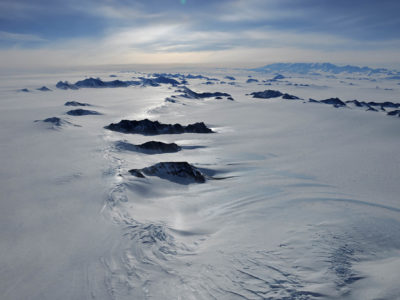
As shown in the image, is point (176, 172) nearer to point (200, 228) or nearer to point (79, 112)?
point (200, 228)

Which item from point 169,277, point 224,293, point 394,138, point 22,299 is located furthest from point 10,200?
point 394,138

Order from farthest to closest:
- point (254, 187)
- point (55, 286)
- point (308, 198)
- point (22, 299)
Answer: point (254, 187) < point (308, 198) < point (55, 286) < point (22, 299)

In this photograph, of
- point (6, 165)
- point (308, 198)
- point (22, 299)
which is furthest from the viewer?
point (6, 165)

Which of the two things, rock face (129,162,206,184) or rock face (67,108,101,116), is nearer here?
rock face (129,162,206,184)

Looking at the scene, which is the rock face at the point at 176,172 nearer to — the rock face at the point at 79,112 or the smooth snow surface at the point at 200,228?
the smooth snow surface at the point at 200,228

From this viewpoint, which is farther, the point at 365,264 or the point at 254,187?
the point at 254,187

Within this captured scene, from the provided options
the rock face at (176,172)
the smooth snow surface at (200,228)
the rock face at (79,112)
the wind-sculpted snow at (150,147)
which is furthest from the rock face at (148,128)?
the rock face at (176,172)

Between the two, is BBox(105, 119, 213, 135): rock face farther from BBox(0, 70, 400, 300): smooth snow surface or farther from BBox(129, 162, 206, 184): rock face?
BBox(129, 162, 206, 184): rock face

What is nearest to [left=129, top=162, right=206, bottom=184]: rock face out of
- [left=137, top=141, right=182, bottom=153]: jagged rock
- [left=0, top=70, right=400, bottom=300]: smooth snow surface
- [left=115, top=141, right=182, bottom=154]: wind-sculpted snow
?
[left=0, top=70, right=400, bottom=300]: smooth snow surface

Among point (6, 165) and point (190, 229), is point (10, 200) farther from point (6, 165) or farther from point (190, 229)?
point (190, 229)
